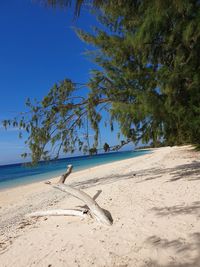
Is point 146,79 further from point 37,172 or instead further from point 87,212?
point 37,172

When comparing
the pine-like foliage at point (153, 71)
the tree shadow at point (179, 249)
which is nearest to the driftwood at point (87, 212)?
the tree shadow at point (179, 249)

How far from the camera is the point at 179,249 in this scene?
3.54 meters

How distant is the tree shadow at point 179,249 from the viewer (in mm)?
3184

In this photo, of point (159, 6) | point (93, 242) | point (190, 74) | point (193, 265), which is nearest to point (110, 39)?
point (190, 74)

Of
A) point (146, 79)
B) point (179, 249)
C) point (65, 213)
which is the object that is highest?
point (146, 79)

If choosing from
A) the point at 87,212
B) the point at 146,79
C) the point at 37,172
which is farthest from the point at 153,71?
the point at 37,172

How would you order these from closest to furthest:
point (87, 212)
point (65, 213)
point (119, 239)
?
point (119, 239)
point (87, 212)
point (65, 213)

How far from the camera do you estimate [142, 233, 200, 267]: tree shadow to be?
10.4ft

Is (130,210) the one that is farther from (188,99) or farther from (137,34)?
(137,34)

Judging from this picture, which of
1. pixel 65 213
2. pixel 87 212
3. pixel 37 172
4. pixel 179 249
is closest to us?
pixel 179 249

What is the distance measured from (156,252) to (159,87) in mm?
4032

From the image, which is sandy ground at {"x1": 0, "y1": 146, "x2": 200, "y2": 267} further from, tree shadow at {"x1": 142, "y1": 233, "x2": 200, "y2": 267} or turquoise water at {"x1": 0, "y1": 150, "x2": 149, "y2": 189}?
turquoise water at {"x1": 0, "y1": 150, "x2": 149, "y2": 189}

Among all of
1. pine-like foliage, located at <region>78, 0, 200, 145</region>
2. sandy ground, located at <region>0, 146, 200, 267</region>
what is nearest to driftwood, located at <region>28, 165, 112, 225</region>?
sandy ground, located at <region>0, 146, 200, 267</region>

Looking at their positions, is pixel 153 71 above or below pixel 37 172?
above
